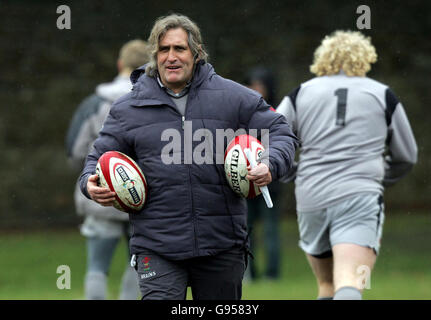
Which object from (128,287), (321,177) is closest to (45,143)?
(128,287)

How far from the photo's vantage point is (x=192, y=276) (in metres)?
5.34

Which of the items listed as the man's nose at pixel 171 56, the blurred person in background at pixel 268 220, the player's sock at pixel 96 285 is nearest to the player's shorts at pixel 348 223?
the man's nose at pixel 171 56

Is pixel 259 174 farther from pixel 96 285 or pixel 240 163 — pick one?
pixel 96 285

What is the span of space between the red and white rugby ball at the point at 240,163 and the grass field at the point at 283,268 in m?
4.30

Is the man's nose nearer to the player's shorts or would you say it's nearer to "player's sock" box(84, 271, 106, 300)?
the player's shorts

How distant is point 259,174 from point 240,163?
14 centimetres

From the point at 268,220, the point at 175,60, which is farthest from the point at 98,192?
the point at 268,220

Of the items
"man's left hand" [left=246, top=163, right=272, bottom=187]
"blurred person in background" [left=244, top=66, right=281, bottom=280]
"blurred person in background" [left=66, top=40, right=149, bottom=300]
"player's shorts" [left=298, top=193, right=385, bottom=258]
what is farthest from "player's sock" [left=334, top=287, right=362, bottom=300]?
"blurred person in background" [left=244, top=66, right=281, bottom=280]

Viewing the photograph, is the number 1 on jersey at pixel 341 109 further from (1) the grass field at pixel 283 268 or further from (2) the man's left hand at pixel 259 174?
(1) the grass field at pixel 283 268

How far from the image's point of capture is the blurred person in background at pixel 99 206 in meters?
7.88

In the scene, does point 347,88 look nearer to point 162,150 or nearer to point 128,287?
point 162,150

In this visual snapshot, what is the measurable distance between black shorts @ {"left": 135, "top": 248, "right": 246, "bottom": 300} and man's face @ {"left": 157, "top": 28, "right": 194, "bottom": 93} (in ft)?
3.15
